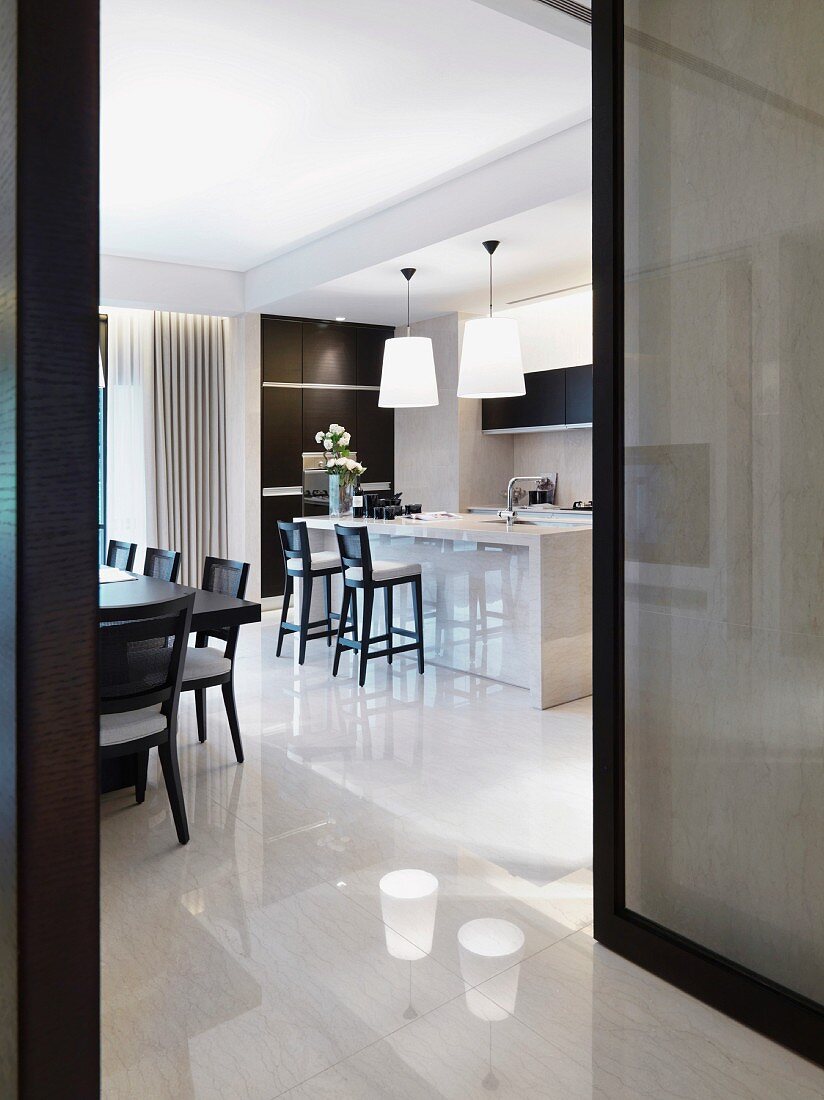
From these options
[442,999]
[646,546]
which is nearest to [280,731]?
[442,999]

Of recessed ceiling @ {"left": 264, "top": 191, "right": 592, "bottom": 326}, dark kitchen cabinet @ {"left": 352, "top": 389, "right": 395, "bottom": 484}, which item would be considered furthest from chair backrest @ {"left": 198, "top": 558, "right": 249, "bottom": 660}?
dark kitchen cabinet @ {"left": 352, "top": 389, "right": 395, "bottom": 484}

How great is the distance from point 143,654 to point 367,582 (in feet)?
7.13

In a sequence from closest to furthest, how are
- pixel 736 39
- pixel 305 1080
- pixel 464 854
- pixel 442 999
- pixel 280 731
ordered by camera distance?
pixel 305 1080
pixel 736 39
pixel 442 999
pixel 464 854
pixel 280 731

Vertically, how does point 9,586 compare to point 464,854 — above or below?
above

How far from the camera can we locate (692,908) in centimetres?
197

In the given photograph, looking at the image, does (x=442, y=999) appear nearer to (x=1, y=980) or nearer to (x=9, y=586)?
(x=1, y=980)

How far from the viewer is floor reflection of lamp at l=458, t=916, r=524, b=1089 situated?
6.15ft

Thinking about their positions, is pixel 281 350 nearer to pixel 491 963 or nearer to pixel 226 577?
pixel 226 577

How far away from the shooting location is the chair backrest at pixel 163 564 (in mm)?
4137

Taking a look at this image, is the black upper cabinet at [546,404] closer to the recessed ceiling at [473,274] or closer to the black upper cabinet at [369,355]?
the recessed ceiling at [473,274]

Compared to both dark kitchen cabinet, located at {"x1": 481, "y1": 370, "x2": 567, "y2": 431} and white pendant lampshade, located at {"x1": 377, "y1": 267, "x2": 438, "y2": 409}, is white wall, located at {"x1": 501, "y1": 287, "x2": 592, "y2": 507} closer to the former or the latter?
dark kitchen cabinet, located at {"x1": 481, "y1": 370, "x2": 567, "y2": 431}

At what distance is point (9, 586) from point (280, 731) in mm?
3045

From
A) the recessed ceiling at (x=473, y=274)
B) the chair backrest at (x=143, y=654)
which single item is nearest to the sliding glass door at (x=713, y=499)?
the chair backrest at (x=143, y=654)

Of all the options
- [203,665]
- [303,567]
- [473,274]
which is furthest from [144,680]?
[473,274]
